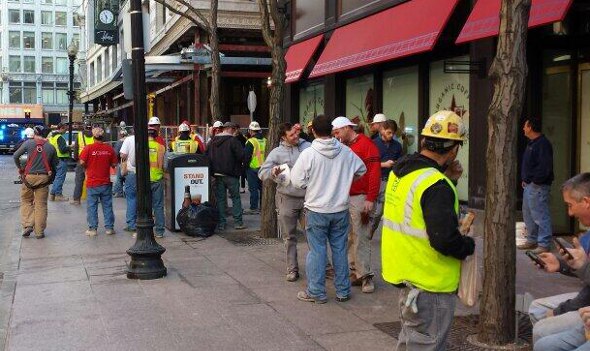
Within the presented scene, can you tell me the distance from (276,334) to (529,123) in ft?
16.6

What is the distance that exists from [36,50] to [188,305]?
10289 centimetres

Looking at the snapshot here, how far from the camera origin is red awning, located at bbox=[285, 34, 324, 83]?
16250 mm

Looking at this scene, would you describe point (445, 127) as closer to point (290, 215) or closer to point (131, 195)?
point (290, 215)

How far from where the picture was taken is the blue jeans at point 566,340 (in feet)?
12.7

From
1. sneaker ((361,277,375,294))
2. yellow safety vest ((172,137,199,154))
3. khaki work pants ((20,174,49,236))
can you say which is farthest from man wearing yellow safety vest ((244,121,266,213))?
sneaker ((361,277,375,294))

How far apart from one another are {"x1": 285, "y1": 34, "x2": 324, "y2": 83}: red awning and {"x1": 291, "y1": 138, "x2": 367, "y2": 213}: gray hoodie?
31.3 feet

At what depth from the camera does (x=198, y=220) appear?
11.4 m

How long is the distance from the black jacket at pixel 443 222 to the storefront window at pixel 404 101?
9.31 m

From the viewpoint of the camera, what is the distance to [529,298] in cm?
506

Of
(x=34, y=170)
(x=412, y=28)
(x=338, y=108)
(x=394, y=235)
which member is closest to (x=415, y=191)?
(x=394, y=235)

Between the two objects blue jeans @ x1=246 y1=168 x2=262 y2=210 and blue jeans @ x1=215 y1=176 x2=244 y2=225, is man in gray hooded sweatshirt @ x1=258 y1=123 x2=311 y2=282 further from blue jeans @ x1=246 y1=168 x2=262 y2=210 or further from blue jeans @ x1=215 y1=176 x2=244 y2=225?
blue jeans @ x1=246 y1=168 x2=262 y2=210

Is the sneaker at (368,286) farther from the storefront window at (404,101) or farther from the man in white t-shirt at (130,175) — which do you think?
the storefront window at (404,101)

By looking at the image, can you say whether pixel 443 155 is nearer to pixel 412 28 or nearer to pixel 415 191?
pixel 415 191

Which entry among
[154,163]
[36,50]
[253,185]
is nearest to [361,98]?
[253,185]
